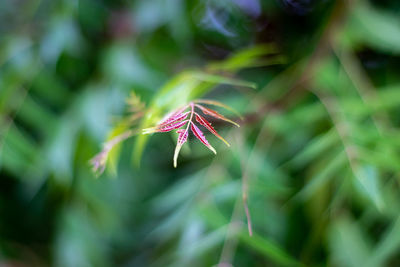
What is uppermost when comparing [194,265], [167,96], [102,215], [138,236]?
[167,96]

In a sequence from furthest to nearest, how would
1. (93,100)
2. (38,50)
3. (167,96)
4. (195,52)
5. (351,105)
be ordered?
1. (195,52)
2. (38,50)
3. (93,100)
4. (351,105)
5. (167,96)

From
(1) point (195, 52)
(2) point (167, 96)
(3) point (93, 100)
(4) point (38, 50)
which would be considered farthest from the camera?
(1) point (195, 52)

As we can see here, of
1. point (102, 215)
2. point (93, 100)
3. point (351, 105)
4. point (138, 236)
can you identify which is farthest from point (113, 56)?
point (138, 236)

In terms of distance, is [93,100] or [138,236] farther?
[138,236]

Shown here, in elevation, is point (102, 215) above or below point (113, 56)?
below

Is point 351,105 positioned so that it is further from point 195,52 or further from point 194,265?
point 195,52

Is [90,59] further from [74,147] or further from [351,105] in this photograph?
[351,105]

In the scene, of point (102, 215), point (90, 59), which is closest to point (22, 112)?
point (90, 59)
